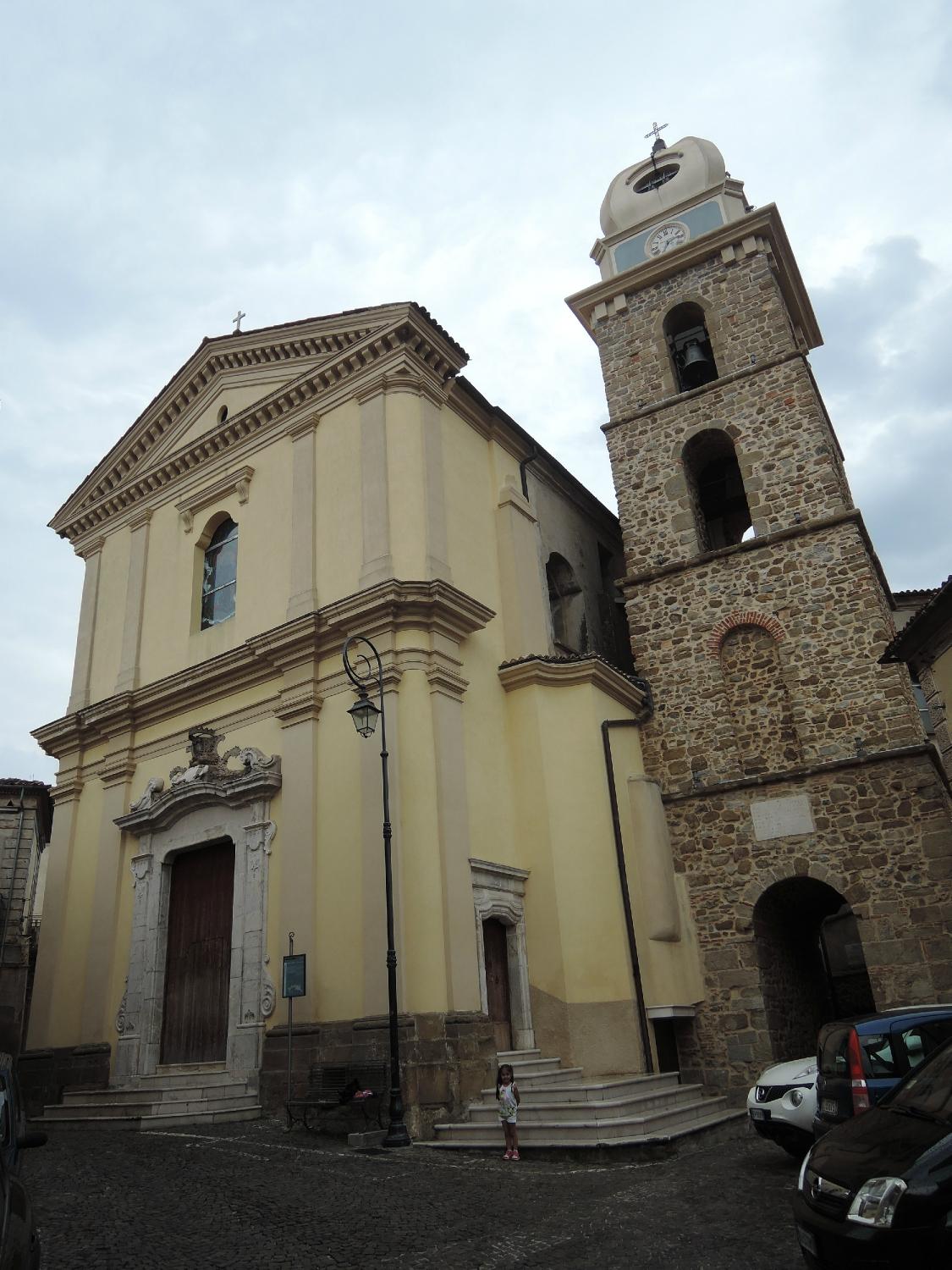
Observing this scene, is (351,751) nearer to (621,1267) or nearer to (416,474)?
(416,474)

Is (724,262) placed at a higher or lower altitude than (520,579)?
higher

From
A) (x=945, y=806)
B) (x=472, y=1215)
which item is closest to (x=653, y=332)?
(x=945, y=806)

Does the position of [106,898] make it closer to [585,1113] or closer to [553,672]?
[553,672]

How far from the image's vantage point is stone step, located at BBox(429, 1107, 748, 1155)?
31.5 feet

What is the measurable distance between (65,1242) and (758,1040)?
1102cm

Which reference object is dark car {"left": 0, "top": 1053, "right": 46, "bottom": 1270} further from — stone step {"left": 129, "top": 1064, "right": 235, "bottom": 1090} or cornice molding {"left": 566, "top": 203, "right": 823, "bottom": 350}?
cornice molding {"left": 566, "top": 203, "right": 823, "bottom": 350}

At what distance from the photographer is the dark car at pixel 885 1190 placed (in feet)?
13.2

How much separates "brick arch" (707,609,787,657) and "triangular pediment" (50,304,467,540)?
22.0 feet

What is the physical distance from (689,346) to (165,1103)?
56.3 ft

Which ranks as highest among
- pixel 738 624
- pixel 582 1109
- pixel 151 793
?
pixel 738 624

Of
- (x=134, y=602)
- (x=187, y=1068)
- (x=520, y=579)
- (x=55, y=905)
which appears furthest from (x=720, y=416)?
(x=55, y=905)

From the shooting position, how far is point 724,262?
20344mm

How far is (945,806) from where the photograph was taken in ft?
47.3

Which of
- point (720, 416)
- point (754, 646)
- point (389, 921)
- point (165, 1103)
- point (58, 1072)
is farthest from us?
point (720, 416)
